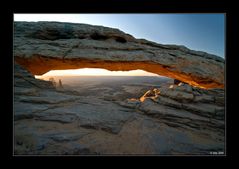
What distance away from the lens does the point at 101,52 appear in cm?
1066

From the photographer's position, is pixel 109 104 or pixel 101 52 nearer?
pixel 109 104

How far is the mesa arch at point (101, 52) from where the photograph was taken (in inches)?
400

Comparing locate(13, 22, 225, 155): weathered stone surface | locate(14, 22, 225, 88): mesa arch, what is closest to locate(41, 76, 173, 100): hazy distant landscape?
locate(13, 22, 225, 155): weathered stone surface

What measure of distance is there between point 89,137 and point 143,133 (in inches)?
97.1

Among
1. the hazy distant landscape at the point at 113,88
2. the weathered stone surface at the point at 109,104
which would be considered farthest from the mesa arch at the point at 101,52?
the hazy distant landscape at the point at 113,88

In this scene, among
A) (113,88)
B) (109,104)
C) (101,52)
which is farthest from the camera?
(113,88)

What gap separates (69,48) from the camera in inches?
406

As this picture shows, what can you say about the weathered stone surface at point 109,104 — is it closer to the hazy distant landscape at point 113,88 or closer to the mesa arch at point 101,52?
the mesa arch at point 101,52

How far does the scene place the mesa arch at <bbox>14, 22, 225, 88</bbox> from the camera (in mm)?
10148

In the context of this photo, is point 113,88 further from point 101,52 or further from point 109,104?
point 109,104

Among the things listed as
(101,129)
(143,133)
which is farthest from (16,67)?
(143,133)

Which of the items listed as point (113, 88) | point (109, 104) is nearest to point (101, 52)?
point (109, 104)
